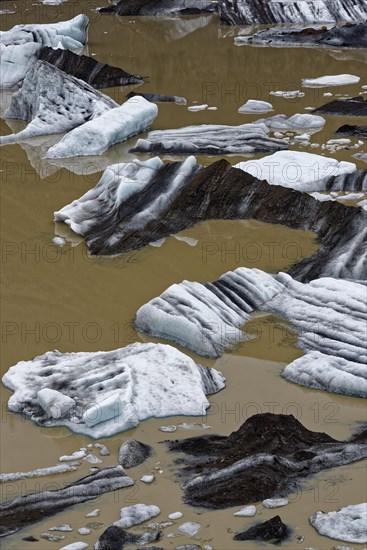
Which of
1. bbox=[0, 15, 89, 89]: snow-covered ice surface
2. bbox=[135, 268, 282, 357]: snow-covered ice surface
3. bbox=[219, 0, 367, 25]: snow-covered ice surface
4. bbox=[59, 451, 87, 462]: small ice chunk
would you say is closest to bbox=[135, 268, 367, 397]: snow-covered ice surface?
bbox=[135, 268, 282, 357]: snow-covered ice surface

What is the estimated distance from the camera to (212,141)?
30.7 ft

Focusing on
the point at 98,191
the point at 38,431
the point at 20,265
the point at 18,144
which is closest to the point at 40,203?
the point at 98,191

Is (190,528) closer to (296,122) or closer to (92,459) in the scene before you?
(92,459)

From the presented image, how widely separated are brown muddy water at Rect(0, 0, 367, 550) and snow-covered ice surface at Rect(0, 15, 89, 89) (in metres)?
1.21

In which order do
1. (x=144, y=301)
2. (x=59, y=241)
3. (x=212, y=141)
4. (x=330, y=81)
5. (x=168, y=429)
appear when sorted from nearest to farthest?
(x=168, y=429), (x=144, y=301), (x=59, y=241), (x=212, y=141), (x=330, y=81)

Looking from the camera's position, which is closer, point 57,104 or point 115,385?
point 115,385

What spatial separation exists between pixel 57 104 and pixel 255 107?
6.34ft

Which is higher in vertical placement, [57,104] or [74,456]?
[57,104]

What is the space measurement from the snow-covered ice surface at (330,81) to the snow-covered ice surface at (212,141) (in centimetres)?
228

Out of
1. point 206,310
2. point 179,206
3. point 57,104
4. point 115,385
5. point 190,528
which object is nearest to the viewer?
point 190,528

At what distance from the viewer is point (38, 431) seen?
477 centimetres

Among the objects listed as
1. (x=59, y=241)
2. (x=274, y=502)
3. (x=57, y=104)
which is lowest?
(x=59, y=241)

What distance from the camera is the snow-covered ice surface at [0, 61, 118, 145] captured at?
10117 millimetres

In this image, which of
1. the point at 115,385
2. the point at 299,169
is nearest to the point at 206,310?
the point at 115,385
